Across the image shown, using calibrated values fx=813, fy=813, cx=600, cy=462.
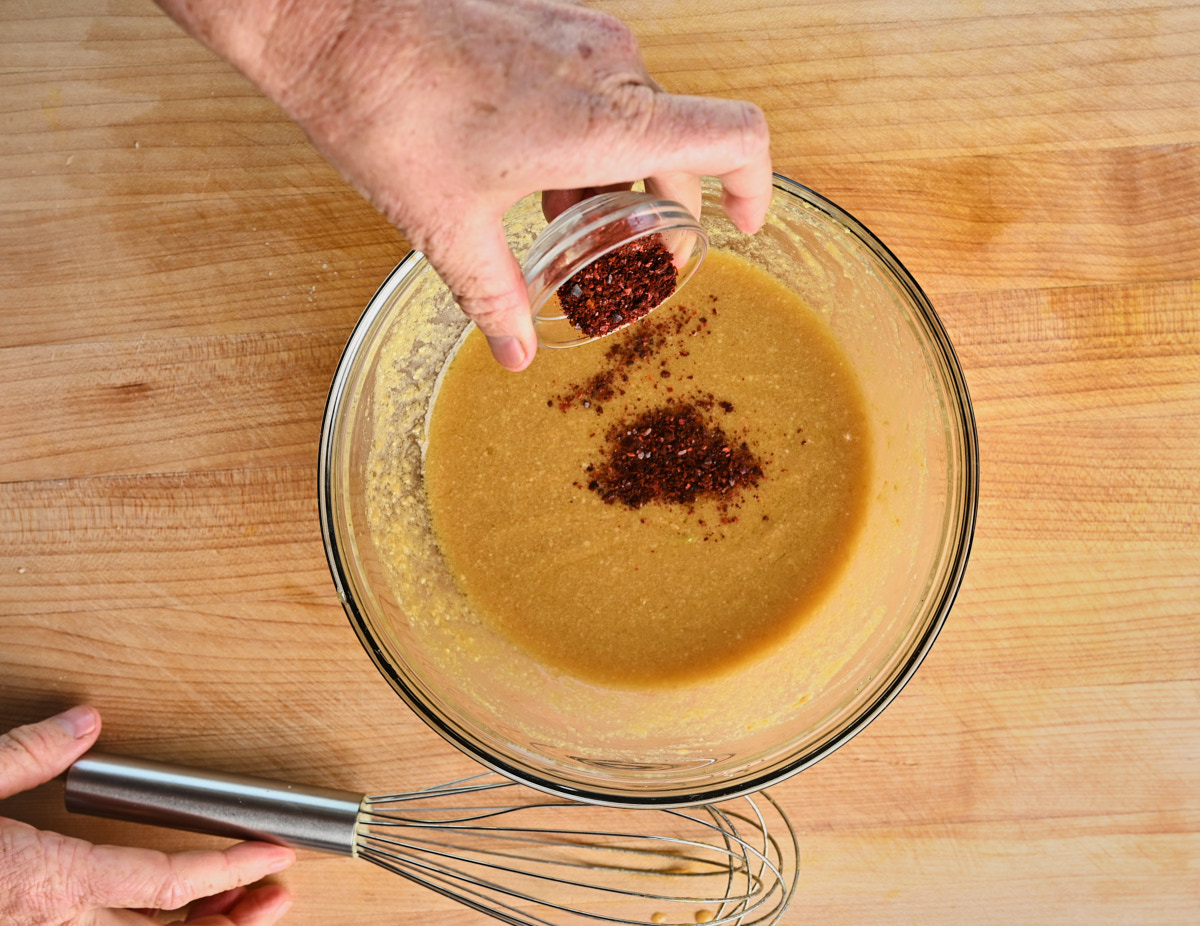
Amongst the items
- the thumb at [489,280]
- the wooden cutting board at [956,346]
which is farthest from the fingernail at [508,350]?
the wooden cutting board at [956,346]

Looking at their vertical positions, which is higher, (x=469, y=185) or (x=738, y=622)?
(x=469, y=185)

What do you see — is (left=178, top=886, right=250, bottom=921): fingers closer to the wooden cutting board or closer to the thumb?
the wooden cutting board

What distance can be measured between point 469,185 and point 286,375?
642 millimetres

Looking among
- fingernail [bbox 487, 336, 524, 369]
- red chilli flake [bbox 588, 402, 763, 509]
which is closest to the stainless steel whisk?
red chilli flake [bbox 588, 402, 763, 509]

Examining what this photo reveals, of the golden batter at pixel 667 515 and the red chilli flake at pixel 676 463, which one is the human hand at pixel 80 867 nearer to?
the golden batter at pixel 667 515

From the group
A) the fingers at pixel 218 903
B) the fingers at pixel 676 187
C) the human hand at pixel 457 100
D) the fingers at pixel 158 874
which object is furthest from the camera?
the fingers at pixel 218 903

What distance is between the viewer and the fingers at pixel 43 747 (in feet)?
4.31

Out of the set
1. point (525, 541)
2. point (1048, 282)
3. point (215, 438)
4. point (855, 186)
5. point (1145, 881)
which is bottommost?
point (1145, 881)

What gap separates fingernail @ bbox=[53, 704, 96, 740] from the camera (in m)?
1.36

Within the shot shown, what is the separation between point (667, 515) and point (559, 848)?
0.63 meters

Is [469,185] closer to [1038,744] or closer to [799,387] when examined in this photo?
[799,387]

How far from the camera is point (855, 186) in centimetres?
138

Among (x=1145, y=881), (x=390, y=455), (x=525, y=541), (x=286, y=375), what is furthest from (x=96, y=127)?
(x=1145, y=881)

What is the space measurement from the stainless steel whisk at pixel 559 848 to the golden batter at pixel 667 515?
0.27 meters
